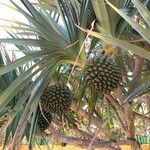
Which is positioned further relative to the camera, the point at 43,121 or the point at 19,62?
the point at 43,121

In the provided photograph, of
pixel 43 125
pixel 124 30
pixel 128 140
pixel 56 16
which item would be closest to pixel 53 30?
pixel 124 30

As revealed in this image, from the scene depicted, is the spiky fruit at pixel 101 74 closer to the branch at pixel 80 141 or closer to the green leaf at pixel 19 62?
the green leaf at pixel 19 62

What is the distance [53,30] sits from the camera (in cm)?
112

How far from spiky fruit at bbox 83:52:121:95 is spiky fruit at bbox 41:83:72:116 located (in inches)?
7.8

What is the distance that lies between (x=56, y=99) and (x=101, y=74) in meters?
0.25

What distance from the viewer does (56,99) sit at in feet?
3.99

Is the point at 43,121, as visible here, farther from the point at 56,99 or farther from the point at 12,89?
the point at 12,89

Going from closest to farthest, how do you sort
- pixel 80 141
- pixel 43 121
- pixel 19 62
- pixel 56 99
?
pixel 19 62 → pixel 56 99 → pixel 43 121 → pixel 80 141

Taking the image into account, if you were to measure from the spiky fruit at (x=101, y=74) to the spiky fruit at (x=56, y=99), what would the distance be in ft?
0.65

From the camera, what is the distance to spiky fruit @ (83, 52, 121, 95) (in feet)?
3.36

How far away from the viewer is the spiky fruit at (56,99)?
122cm

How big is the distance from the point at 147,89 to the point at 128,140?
0.72 meters

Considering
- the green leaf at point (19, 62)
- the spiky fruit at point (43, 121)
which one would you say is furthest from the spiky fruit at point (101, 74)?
the spiky fruit at point (43, 121)

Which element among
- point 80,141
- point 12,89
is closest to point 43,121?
point 80,141
